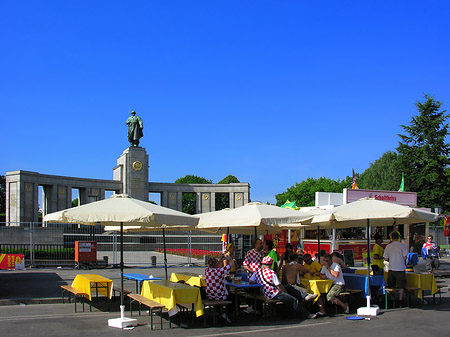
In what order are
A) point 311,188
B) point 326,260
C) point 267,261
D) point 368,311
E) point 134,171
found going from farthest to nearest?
point 311,188 < point 134,171 < point 326,260 < point 368,311 < point 267,261

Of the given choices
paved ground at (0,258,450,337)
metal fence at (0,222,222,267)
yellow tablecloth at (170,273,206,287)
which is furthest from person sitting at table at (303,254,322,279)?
metal fence at (0,222,222,267)

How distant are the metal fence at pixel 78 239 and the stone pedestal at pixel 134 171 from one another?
30.2 feet

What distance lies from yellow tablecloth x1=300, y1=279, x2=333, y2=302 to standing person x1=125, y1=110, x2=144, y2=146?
3695 centimetres

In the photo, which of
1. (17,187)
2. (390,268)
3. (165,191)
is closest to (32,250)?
(390,268)

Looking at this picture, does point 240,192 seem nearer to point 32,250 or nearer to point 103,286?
point 32,250

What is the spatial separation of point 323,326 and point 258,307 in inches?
88.1

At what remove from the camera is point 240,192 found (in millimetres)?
56312

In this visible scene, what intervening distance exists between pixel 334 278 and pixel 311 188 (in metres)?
77.5

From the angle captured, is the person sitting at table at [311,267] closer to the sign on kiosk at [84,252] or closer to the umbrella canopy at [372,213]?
the umbrella canopy at [372,213]

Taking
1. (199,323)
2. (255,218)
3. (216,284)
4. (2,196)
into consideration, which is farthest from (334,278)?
(2,196)

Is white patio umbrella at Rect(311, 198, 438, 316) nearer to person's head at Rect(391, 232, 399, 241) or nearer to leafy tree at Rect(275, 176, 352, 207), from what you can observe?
person's head at Rect(391, 232, 399, 241)

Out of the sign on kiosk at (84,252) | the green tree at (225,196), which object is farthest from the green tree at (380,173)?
the sign on kiosk at (84,252)

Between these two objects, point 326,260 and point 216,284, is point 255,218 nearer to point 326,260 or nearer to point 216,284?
point 326,260

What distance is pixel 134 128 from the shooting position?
4569 cm
